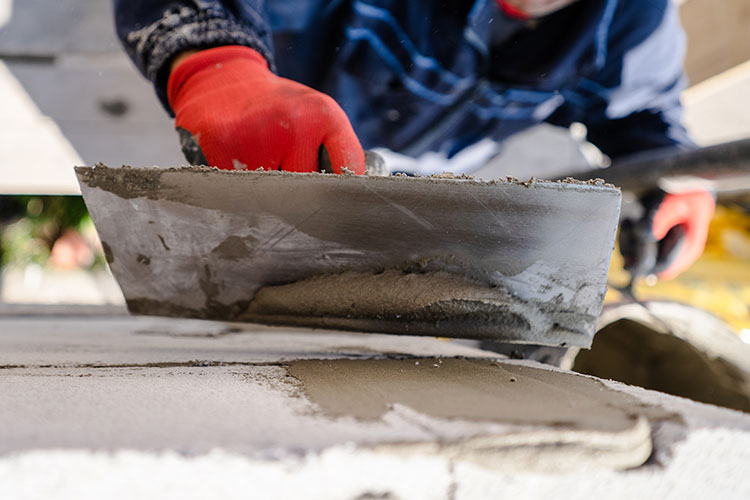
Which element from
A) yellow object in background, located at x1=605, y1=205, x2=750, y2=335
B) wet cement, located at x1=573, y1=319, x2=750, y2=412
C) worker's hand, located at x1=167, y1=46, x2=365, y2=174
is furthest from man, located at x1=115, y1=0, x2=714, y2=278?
wet cement, located at x1=573, y1=319, x2=750, y2=412

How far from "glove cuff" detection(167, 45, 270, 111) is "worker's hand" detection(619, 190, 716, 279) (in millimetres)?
1490

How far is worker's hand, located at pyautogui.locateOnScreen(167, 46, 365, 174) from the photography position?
755mm

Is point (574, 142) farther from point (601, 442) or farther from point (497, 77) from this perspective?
point (601, 442)

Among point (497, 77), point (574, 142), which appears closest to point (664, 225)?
point (574, 142)

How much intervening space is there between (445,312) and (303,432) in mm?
351

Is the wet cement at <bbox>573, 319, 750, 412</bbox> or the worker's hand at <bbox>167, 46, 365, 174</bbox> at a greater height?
the worker's hand at <bbox>167, 46, 365, 174</bbox>

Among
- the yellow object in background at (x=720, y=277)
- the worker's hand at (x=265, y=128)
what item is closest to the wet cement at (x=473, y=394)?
the worker's hand at (x=265, y=128)

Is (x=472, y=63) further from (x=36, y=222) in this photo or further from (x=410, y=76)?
(x=36, y=222)

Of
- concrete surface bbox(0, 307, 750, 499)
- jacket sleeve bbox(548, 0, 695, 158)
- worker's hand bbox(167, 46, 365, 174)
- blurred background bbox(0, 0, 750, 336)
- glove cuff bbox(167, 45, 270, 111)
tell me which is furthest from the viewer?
blurred background bbox(0, 0, 750, 336)

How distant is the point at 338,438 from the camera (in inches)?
12.7

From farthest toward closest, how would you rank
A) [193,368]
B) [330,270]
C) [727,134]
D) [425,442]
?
[727,134] < [330,270] < [193,368] < [425,442]

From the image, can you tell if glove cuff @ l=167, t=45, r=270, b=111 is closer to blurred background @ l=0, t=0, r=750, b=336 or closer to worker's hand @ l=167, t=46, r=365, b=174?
worker's hand @ l=167, t=46, r=365, b=174

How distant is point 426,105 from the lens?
5.39 ft

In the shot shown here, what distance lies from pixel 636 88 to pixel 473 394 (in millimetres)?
1803
